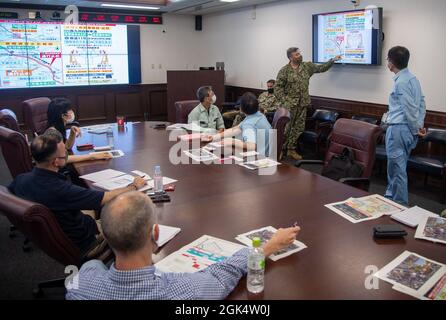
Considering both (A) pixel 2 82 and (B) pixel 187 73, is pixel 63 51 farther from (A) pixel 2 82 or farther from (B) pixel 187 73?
(B) pixel 187 73

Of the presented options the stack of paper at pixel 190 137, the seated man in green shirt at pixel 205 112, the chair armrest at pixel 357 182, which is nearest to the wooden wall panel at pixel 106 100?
the seated man in green shirt at pixel 205 112

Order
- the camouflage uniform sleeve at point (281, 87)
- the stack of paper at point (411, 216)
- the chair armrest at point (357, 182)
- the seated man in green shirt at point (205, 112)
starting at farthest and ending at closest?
the camouflage uniform sleeve at point (281, 87), the seated man in green shirt at point (205, 112), the chair armrest at point (357, 182), the stack of paper at point (411, 216)

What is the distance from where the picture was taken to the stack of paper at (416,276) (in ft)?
4.57

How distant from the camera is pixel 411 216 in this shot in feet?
6.48

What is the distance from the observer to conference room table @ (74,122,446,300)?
1.43m

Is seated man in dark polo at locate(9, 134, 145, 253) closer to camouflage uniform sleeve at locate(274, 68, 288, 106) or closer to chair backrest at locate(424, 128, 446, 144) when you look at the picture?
chair backrest at locate(424, 128, 446, 144)

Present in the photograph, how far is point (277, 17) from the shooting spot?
275 inches

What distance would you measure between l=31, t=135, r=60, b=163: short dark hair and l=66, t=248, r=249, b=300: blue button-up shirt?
0.90 metres

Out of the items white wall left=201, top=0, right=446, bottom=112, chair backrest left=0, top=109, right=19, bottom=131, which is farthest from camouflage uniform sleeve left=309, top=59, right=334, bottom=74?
chair backrest left=0, top=109, right=19, bottom=131

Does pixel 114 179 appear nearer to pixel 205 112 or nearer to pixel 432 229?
pixel 432 229

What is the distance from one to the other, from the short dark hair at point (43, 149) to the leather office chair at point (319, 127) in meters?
4.29

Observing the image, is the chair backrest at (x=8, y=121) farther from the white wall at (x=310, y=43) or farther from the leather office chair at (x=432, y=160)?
the white wall at (x=310, y=43)

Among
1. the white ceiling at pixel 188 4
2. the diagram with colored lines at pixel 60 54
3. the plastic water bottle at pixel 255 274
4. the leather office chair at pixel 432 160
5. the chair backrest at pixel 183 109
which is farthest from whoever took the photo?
the diagram with colored lines at pixel 60 54

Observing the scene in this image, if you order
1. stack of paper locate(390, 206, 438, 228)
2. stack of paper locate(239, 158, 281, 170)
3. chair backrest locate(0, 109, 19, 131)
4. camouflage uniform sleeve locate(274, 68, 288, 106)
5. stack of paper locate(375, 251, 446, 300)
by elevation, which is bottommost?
stack of paper locate(375, 251, 446, 300)
